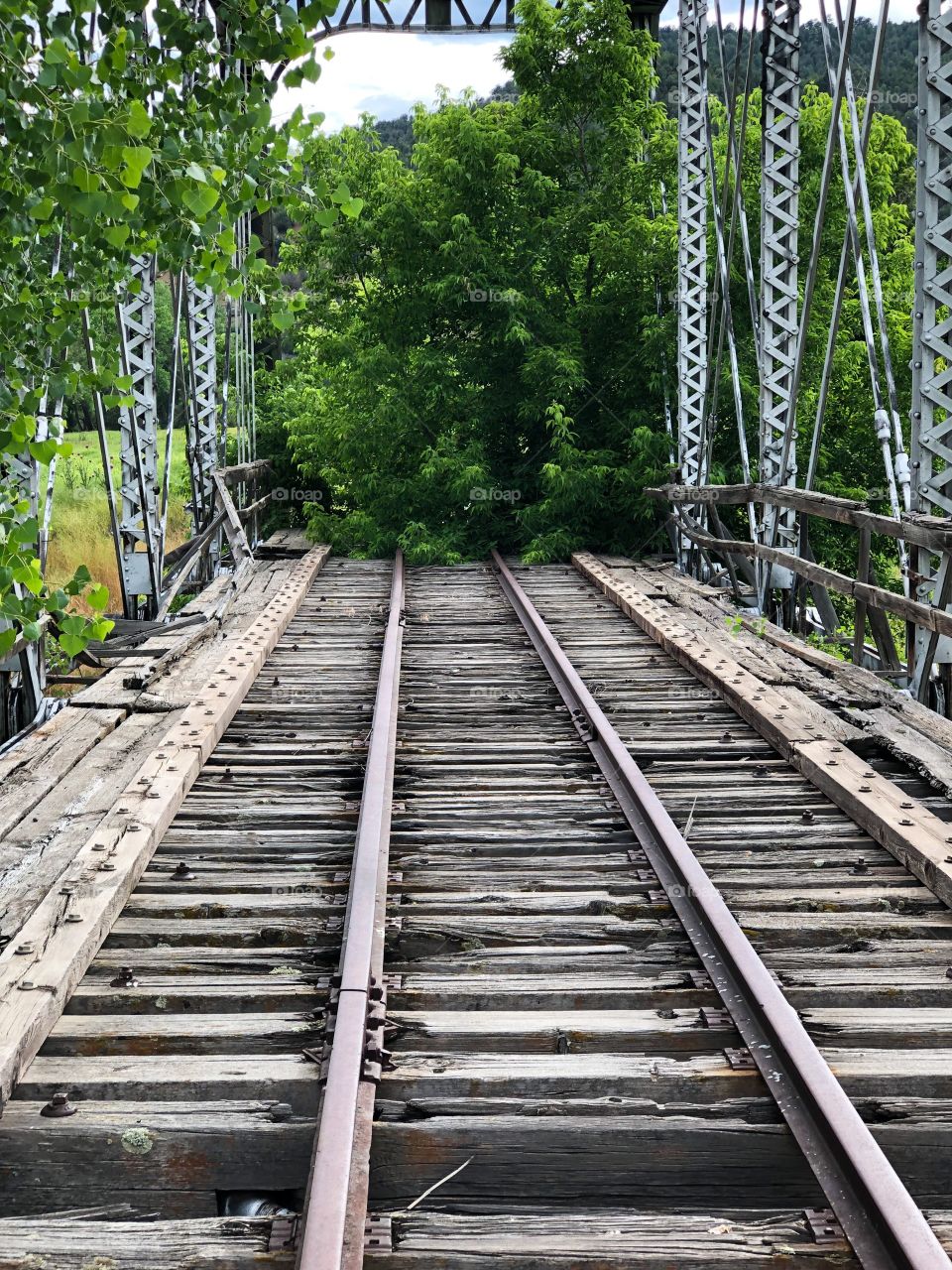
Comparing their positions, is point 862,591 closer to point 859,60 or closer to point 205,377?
point 205,377

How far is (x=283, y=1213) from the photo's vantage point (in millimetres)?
2691

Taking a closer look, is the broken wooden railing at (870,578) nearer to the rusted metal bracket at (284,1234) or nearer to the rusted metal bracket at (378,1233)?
the rusted metal bracket at (378,1233)

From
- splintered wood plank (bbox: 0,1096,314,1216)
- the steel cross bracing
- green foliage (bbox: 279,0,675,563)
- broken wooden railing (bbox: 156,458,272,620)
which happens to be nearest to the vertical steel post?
splintered wood plank (bbox: 0,1096,314,1216)

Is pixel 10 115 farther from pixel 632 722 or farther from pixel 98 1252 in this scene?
pixel 632 722

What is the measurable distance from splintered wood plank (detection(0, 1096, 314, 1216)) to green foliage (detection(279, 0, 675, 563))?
43.2 ft

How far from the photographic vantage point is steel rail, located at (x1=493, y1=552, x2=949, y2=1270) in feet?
8.23

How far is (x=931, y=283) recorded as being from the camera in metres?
7.22

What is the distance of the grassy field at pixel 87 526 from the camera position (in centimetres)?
1753

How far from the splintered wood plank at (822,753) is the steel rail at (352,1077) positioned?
2011mm

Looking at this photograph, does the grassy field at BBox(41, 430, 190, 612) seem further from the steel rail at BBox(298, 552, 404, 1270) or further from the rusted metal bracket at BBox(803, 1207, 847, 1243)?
the rusted metal bracket at BBox(803, 1207, 847, 1243)

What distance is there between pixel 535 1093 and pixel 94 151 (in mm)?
2468

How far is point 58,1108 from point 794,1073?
71.7 inches

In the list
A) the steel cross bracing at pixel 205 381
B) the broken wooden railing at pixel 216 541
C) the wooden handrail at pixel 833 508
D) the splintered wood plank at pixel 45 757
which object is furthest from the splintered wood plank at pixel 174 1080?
the steel cross bracing at pixel 205 381

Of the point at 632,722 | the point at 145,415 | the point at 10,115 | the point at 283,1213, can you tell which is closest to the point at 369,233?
the point at 145,415
